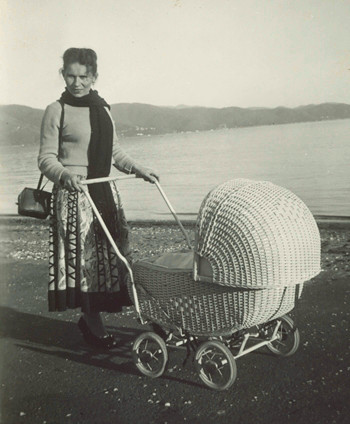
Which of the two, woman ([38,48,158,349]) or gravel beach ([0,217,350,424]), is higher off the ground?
woman ([38,48,158,349])

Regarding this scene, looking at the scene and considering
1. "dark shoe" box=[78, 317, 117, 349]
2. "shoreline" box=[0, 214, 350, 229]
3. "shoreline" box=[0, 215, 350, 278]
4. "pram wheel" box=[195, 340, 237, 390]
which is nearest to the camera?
"pram wheel" box=[195, 340, 237, 390]

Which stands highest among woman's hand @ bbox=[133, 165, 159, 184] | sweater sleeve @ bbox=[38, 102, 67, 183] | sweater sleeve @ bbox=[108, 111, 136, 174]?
sweater sleeve @ bbox=[38, 102, 67, 183]

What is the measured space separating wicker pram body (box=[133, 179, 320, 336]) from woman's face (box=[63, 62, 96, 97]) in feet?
4.56

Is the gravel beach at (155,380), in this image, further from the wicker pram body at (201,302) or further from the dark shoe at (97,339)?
the wicker pram body at (201,302)

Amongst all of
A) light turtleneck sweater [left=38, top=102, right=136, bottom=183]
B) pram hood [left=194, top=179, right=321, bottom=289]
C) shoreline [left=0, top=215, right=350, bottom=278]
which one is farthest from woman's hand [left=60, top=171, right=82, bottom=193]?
shoreline [left=0, top=215, right=350, bottom=278]

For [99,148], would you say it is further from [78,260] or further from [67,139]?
[78,260]

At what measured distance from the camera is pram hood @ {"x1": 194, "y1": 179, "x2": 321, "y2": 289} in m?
3.08

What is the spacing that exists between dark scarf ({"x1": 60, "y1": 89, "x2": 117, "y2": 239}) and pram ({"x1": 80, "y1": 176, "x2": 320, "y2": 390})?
68cm

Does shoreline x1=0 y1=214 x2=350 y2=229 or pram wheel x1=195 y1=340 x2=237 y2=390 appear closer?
pram wheel x1=195 y1=340 x2=237 y2=390

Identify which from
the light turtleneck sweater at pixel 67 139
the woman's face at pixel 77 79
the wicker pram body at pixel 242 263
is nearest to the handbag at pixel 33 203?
the light turtleneck sweater at pixel 67 139

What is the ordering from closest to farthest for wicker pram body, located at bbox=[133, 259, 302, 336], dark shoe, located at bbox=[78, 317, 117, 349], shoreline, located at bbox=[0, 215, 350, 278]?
wicker pram body, located at bbox=[133, 259, 302, 336] → dark shoe, located at bbox=[78, 317, 117, 349] → shoreline, located at bbox=[0, 215, 350, 278]

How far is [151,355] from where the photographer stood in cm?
370

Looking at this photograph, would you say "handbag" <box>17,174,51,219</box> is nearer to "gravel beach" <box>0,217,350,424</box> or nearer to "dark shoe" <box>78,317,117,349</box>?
"dark shoe" <box>78,317,117,349</box>

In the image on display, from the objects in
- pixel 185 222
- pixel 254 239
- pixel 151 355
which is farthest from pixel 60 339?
pixel 185 222
